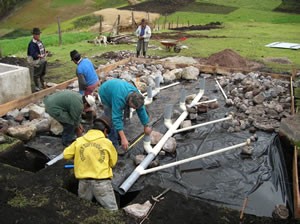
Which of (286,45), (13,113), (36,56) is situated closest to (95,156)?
(13,113)

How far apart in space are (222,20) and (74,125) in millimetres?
27603

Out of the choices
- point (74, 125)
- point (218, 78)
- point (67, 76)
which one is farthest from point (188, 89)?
point (74, 125)

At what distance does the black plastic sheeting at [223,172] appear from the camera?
5395 millimetres

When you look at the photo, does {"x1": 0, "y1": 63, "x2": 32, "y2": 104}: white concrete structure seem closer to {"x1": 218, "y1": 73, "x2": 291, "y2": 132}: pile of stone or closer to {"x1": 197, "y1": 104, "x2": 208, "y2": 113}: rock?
{"x1": 197, "y1": 104, "x2": 208, "y2": 113}: rock

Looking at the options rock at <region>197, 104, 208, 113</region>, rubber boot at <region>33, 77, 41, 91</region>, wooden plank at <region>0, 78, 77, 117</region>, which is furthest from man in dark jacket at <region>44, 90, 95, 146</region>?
rubber boot at <region>33, 77, 41, 91</region>

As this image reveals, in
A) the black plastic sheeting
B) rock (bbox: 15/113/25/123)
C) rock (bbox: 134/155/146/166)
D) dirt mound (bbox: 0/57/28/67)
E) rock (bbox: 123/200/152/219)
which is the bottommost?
the black plastic sheeting

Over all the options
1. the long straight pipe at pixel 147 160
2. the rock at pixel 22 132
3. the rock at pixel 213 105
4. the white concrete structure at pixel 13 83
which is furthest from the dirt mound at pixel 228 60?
the rock at pixel 22 132

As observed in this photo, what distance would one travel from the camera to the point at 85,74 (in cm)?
762

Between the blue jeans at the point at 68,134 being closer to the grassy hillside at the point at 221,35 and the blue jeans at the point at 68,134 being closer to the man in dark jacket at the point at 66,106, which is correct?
the man in dark jacket at the point at 66,106

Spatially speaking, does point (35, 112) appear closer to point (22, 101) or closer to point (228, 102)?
point (22, 101)

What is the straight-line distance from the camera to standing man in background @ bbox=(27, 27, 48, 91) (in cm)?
936

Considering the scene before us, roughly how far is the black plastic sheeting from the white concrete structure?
304cm

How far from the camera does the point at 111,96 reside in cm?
588

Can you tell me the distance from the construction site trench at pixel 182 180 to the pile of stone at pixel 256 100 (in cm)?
8
